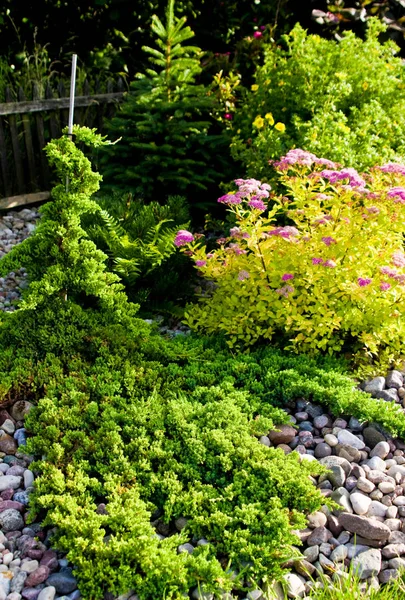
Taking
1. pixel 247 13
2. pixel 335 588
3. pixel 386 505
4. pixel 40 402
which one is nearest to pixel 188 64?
pixel 247 13

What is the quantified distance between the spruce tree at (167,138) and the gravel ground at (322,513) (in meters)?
2.65

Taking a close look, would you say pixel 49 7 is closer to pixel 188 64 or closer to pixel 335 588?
pixel 188 64

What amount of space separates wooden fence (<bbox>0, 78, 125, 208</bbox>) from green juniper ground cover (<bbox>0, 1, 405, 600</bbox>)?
3.65 feet

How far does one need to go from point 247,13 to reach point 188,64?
66.5 inches

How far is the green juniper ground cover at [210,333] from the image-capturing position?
105 inches

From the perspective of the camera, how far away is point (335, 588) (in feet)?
8.05

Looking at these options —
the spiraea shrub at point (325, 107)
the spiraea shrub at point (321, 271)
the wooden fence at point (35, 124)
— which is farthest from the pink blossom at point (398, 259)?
the wooden fence at point (35, 124)

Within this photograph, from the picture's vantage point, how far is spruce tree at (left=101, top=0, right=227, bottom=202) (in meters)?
5.52

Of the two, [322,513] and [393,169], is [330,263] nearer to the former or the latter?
[393,169]

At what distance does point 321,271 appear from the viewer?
3695 millimetres

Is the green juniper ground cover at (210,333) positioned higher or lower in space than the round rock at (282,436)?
higher

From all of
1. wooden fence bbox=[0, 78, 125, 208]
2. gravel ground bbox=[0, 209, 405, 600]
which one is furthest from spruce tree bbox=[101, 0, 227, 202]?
gravel ground bbox=[0, 209, 405, 600]

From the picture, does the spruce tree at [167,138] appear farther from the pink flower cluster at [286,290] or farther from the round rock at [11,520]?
the round rock at [11,520]

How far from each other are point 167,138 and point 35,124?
A: 1.67 meters
